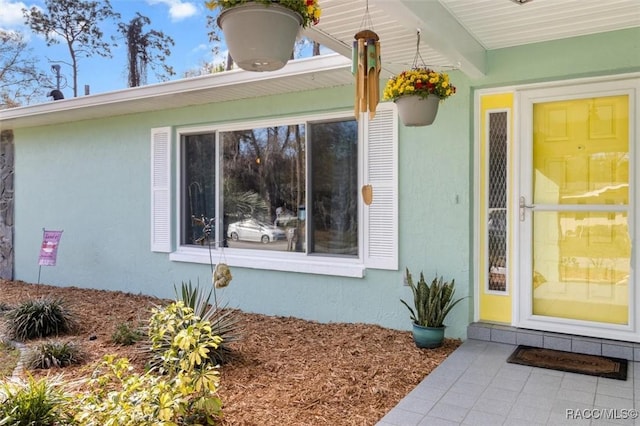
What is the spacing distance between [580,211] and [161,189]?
4.88 metres

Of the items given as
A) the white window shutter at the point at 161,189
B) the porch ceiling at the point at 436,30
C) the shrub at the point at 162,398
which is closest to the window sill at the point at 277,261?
the white window shutter at the point at 161,189

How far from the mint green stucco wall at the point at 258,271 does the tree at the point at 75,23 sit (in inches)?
195

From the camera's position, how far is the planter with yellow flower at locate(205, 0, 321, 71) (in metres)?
2.08

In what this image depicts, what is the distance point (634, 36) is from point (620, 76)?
303 millimetres

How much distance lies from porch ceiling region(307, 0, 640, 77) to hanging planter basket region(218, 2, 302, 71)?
0.89 metres

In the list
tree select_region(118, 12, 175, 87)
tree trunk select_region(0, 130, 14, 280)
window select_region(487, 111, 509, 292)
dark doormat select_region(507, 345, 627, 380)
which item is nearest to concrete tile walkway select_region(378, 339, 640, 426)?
dark doormat select_region(507, 345, 627, 380)

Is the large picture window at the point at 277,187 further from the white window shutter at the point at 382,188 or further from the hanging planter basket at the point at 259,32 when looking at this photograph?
the hanging planter basket at the point at 259,32

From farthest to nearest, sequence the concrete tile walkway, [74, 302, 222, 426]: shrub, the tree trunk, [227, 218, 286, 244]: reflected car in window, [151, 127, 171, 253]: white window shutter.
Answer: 1. the tree trunk
2. [151, 127, 171, 253]: white window shutter
3. [227, 218, 286, 244]: reflected car in window
4. the concrete tile walkway
5. [74, 302, 222, 426]: shrub

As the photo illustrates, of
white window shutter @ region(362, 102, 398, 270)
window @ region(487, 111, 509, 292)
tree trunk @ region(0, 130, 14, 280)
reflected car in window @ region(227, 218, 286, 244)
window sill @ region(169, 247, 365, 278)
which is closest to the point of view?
window @ region(487, 111, 509, 292)

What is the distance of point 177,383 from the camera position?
2.47 metres

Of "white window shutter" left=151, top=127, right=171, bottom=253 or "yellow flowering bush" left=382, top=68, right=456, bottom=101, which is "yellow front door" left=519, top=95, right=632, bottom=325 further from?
"white window shutter" left=151, top=127, right=171, bottom=253

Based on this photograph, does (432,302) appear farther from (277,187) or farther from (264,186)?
(264,186)

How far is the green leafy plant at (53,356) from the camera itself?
3.68 metres

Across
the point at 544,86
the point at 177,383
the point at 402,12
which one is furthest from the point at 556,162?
the point at 177,383
